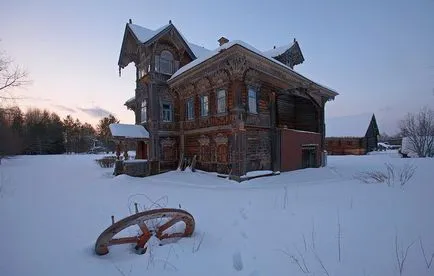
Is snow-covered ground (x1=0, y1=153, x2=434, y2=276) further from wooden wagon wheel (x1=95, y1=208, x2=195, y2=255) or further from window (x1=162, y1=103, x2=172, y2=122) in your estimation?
window (x1=162, y1=103, x2=172, y2=122)

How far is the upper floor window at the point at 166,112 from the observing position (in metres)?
17.0

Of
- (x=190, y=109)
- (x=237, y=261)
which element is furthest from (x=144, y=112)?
(x=237, y=261)

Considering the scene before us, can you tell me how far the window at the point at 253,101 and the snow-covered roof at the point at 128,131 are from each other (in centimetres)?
761

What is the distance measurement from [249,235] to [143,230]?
2.24 meters

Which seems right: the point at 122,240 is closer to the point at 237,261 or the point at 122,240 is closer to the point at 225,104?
the point at 237,261

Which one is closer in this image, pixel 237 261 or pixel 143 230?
pixel 237 261

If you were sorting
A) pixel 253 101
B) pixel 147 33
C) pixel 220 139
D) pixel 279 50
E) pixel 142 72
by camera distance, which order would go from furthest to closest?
1. pixel 279 50
2. pixel 142 72
3. pixel 147 33
4. pixel 253 101
5. pixel 220 139

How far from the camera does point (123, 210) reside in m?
7.01

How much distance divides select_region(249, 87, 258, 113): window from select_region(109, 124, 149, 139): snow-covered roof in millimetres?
7606

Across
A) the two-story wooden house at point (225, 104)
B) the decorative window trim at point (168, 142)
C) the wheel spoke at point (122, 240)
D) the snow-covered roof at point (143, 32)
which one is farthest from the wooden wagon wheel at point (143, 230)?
the snow-covered roof at point (143, 32)

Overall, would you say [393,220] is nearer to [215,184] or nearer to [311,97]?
[215,184]

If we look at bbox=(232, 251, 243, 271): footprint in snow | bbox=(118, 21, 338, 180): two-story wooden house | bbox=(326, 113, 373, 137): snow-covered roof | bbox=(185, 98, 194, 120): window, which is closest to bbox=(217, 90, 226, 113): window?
bbox=(118, 21, 338, 180): two-story wooden house

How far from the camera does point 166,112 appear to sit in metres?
17.2

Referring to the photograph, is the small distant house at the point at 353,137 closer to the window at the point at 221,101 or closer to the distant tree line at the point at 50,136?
the window at the point at 221,101
